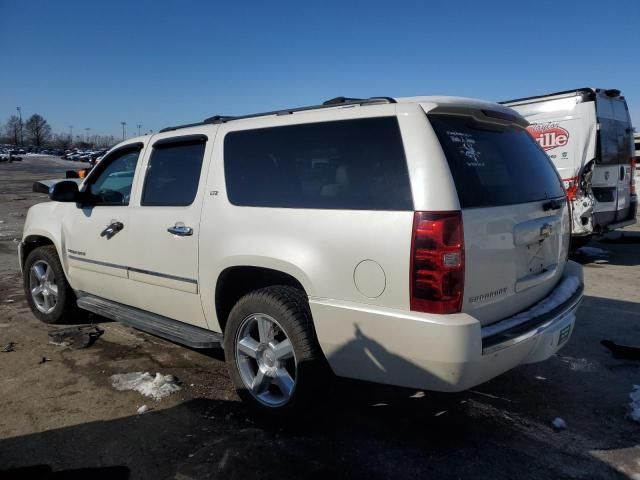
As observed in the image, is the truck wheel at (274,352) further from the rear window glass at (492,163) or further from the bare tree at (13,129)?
the bare tree at (13,129)

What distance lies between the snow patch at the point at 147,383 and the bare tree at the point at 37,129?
160 m

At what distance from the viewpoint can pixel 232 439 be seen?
301 centimetres

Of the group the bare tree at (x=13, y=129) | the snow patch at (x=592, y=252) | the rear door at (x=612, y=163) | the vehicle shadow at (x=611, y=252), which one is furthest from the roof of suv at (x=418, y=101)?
the bare tree at (x=13, y=129)

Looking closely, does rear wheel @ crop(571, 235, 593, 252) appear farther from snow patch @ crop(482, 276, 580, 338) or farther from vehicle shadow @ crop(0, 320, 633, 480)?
vehicle shadow @ crop(0, 320, 633, 480)

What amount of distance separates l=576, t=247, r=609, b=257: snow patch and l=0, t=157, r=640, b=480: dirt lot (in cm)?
511

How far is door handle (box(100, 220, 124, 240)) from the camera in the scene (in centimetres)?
409

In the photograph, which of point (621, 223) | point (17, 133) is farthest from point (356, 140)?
point (17, 133)

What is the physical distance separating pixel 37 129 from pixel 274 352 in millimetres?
162806

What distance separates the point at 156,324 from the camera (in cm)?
381

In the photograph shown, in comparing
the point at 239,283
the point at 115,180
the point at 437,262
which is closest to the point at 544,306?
the point at 437,262

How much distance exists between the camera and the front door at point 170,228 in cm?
356

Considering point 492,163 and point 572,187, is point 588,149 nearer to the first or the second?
point 572,187

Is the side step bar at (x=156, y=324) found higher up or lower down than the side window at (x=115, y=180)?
lower down

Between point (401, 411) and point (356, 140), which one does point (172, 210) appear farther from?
point (401, 411)
